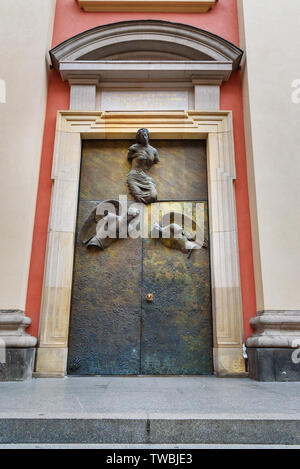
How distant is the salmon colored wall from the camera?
18.2 feet

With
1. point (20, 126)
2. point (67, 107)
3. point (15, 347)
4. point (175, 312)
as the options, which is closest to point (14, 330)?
point (15, 347)

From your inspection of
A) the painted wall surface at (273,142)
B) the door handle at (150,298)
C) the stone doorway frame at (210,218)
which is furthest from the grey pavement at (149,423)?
the door handle at (150,298)

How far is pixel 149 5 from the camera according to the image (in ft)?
22.8

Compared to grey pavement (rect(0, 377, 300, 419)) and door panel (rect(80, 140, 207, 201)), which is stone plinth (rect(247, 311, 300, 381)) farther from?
door panel (rect(80, 140, 207, 201))

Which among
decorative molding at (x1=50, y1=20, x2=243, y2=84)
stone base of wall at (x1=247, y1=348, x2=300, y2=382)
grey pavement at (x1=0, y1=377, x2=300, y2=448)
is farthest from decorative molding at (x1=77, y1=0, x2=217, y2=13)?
grey pavement at (x1=0, y1=377, x2=300, y2=448)

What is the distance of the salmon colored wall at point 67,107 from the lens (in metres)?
5.55

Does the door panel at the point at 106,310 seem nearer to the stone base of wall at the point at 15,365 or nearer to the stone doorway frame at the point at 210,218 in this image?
the stone doorway frame at the point at 210,218

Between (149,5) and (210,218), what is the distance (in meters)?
4.24

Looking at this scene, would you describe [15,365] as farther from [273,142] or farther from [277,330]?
[273,142]

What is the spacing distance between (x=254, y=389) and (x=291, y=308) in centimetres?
146

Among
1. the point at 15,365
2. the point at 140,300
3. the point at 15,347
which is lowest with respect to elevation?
the point at 15,365
